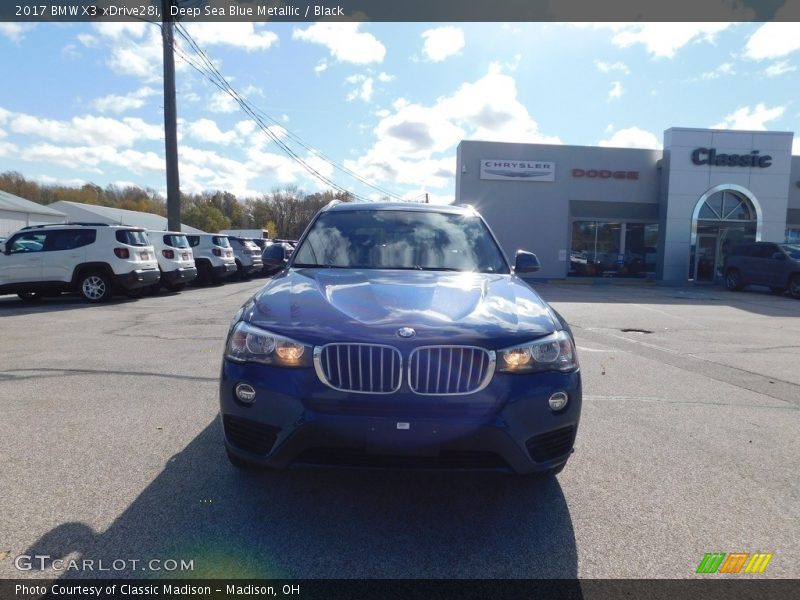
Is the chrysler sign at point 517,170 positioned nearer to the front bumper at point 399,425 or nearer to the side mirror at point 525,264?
the side mirror at point 525,264

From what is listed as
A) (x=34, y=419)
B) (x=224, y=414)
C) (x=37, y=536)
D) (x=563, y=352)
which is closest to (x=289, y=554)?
(x=224, y=414)

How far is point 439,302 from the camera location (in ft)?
9.94

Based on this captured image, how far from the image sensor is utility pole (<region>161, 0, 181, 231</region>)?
19.1 meters

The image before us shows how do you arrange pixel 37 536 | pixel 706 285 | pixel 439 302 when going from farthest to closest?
pixel 706 285
pixel 439 302
pixel 37 536

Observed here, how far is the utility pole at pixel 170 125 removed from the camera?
1908 cm

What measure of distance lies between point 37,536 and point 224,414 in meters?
1.03

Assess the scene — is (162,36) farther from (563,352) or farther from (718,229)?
(718,229)

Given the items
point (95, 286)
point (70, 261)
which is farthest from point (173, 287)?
point (70, 261)

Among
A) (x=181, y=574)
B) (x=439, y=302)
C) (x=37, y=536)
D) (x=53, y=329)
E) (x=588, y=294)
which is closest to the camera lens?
(x=181, y=574)

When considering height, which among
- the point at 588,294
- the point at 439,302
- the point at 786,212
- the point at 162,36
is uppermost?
the point at 162,36

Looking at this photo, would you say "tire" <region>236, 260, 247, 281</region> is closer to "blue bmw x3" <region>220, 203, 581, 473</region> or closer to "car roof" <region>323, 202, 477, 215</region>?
"car roof" <region>323, 202, 477, 215</region>

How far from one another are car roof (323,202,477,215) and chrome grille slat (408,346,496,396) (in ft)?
7.60

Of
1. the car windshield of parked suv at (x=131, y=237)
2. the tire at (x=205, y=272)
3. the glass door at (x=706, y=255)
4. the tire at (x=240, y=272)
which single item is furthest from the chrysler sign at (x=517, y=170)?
the car windshield of parked suv at (x=131, y=237)

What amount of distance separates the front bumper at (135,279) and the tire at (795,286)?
67.6 feet
